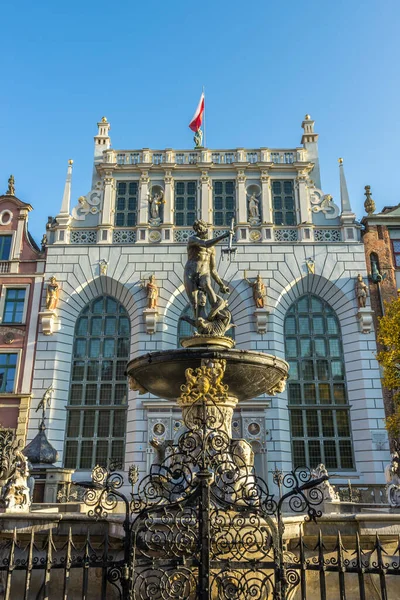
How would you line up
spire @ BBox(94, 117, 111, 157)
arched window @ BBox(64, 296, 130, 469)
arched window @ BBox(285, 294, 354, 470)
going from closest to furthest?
arched window @ BBox(285, 294, 354, 470) < arched window @ BBox(64, 296, 130, 469) < spire @ BBox(94, 117, 111, 157)

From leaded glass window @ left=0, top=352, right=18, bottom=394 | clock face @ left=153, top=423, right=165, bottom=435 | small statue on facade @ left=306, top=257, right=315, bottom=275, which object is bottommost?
clock face @ left=153, top=423, right=165, bottom=435

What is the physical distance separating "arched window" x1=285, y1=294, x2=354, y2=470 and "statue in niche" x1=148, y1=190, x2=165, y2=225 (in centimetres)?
918

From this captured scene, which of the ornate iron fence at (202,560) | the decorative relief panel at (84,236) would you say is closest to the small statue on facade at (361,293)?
the decorative relief panel at (84,236)

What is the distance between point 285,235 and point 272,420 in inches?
409

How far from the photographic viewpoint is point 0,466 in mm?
11742

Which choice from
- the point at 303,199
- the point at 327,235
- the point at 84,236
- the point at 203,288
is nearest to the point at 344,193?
the point at 303,199

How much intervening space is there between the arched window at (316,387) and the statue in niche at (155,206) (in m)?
9.18

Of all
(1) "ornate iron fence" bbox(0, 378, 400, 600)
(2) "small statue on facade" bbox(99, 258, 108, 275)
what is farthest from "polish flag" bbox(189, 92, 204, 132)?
(1) "ornate iron fence" bbox(0, 378, 400, 600)

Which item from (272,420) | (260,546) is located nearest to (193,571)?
(260,546)

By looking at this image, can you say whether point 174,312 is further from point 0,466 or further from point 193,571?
point 193,571

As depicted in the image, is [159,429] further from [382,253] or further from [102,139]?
[102,139]

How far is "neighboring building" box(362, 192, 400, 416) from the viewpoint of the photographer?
26.6 m

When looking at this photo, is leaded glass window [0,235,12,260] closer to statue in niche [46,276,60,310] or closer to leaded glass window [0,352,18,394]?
statue in niche [46,276,60,310]

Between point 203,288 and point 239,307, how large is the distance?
14.9 metres
